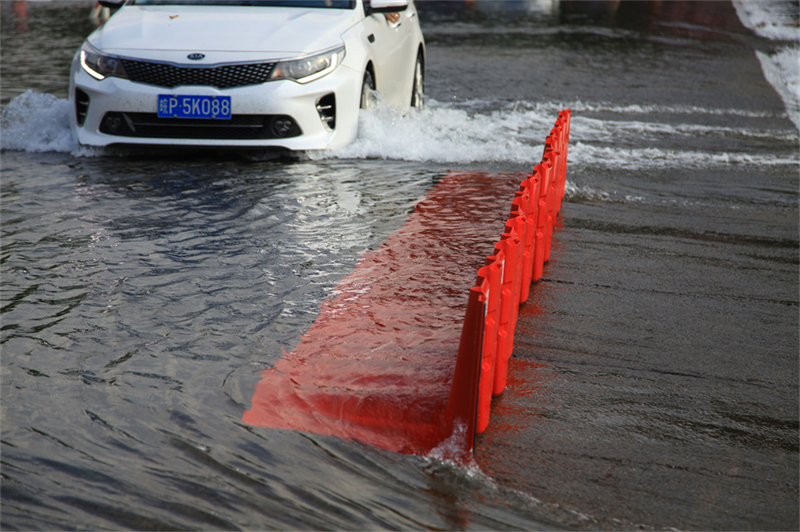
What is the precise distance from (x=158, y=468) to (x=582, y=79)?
1011 cm

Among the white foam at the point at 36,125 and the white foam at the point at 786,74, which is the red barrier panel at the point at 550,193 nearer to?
the white foam at the point at 36,125

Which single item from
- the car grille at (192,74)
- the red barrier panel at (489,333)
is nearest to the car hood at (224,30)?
the car grille at (192,74)

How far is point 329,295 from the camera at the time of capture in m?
3.75

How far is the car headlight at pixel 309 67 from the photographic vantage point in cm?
584

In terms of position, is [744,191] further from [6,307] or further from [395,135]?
[6,307]

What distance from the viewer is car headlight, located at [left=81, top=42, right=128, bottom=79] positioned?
5.80 meters

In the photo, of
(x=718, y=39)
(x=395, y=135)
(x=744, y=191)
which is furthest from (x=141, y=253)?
(x=718, y=39)

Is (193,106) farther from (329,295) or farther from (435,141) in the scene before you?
(329,295)

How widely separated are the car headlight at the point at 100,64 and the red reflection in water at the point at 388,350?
271 cm

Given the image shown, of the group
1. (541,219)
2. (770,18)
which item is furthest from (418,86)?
(770,18)

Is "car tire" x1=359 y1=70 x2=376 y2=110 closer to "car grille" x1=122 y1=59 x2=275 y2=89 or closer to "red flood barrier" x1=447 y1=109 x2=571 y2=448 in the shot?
"car grille" x1=122 y1=59 x2=275 y2=89

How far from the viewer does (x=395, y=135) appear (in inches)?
262

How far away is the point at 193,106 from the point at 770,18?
2210 cm

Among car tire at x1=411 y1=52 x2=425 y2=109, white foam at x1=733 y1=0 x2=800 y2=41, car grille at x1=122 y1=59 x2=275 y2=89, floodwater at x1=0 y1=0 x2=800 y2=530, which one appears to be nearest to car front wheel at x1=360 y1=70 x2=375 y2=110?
floodwater at x1=0 y1=0 x2=800 y2=530
